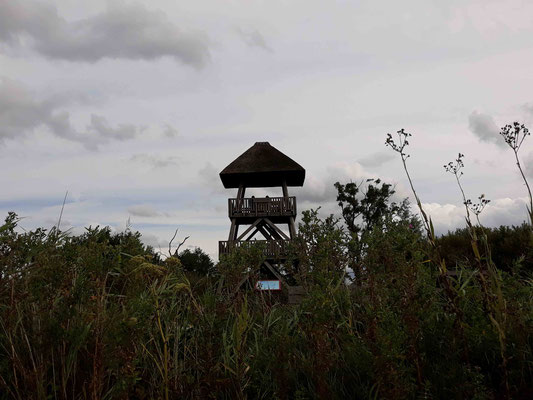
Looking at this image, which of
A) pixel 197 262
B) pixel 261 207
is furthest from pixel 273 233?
pixel 197 262

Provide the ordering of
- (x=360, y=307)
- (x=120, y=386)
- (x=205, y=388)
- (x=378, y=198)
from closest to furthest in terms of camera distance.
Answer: (x=120, y=386)
(x=205, y=388)
(x=360, y=307)
(x=378, y=198)

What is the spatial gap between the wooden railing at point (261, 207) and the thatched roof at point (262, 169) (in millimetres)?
1441

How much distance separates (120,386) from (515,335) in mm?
2235

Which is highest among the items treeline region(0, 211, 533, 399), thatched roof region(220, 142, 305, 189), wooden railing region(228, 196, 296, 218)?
thatched roof region(220, 142, 305, 189)

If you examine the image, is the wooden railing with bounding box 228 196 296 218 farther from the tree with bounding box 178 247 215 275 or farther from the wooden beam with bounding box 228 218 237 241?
the tree with bounding box 178 247 215 275

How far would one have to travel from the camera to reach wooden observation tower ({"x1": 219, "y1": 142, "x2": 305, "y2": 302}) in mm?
19328

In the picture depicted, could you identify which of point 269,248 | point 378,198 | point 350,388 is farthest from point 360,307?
point 378,198

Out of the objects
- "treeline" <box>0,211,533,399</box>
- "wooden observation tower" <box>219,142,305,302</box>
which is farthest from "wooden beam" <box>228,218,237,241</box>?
"treeline" <box>0,211,533,399</box>

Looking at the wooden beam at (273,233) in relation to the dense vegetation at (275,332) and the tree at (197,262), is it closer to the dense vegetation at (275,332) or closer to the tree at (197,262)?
the tree at (197,262)

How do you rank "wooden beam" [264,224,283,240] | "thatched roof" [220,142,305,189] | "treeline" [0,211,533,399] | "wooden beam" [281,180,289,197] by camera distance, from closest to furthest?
1. "treeline" [0,211,533,399]
2. "wooden beam" [264,224,283,240]
3. "wooden beam" [281,180,289,197]
4. "thatched roof" [220,142,305,189]

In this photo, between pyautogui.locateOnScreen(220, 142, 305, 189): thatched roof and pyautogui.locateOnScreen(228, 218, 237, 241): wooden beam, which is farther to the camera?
pyautogui.locateOnScreen(220, 142, 305, 189): thatched roof

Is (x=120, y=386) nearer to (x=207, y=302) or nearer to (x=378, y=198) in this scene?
(x=207, y=302)

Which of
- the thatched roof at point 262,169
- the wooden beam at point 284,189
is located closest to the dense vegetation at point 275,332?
the wooden beam at point 284,189

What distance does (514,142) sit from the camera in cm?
275
